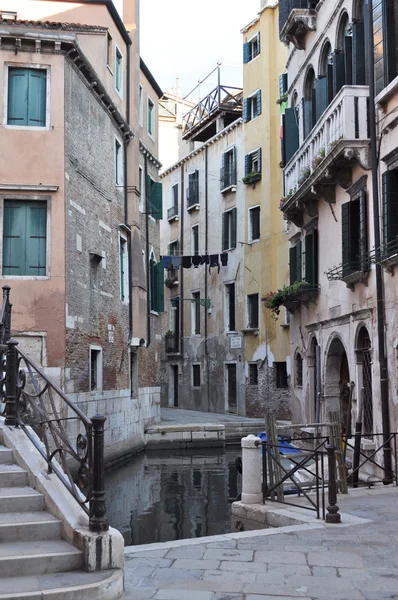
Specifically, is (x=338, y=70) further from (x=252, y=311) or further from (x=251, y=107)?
(x=252, y=311)

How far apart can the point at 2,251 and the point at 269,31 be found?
17.8 m

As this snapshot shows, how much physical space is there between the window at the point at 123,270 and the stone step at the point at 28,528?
15.5 metres

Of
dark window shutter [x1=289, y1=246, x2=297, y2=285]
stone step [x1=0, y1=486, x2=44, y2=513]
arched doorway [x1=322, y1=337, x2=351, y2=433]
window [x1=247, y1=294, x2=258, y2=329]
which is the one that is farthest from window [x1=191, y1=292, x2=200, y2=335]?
stone step [x1=0, y1=486, x2=44, y2=513]

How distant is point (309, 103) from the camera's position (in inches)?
707

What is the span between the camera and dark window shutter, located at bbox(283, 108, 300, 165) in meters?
19.2

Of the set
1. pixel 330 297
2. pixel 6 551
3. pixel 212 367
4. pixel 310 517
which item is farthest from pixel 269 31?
pixel 6 551

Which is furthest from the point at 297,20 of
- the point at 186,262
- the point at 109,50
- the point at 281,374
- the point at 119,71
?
the point at 186,262

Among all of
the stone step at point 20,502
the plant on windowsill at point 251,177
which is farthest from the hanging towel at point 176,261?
the stone step at point 20,502

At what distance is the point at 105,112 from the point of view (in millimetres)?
19891

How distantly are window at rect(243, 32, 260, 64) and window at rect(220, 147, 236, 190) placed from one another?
12.3ft

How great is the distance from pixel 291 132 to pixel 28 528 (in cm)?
1523

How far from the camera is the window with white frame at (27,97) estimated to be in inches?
647

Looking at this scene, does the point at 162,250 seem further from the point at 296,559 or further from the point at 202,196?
the point at 296,559

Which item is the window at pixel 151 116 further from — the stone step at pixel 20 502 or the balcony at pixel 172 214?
the stone step at pixel 20 502
